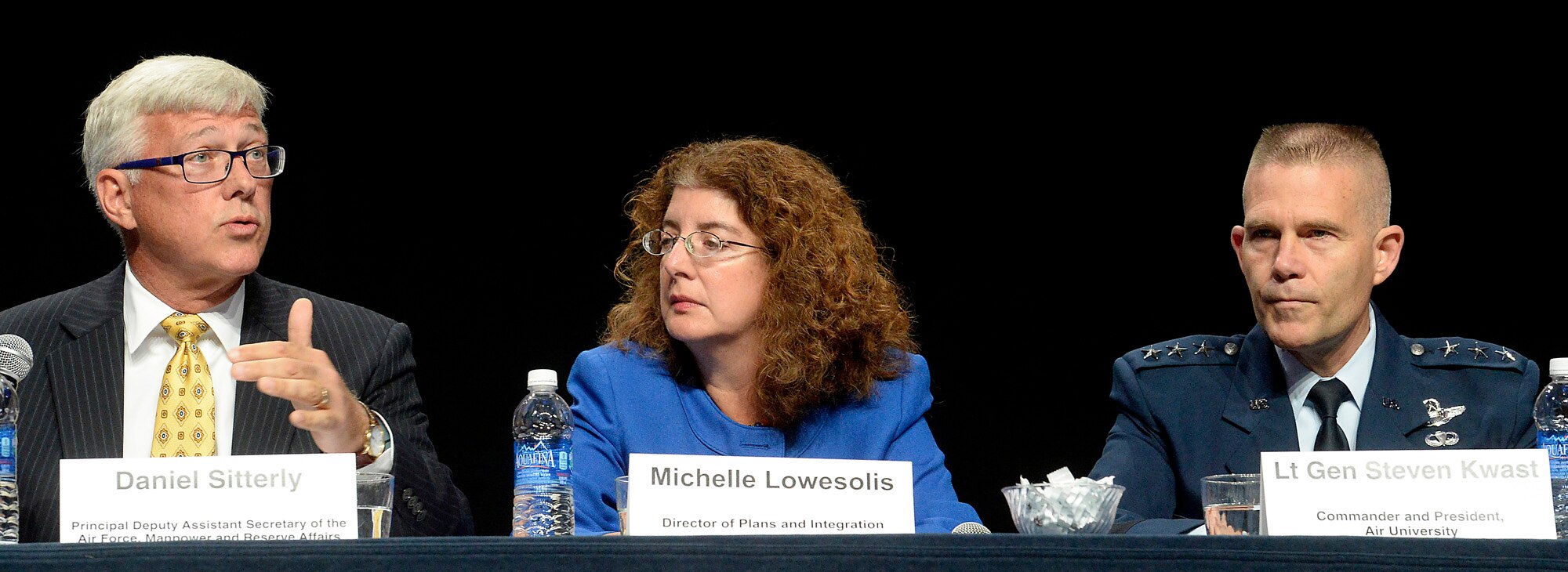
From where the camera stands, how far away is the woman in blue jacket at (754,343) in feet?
8.04

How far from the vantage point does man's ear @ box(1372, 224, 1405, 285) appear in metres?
2.49

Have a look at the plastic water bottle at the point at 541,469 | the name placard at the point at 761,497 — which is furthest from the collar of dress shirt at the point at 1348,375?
the plastic water bottle at the point at 541,469

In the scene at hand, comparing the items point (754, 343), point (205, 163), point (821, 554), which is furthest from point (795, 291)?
point (821, 554)

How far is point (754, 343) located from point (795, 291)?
4.7 inches

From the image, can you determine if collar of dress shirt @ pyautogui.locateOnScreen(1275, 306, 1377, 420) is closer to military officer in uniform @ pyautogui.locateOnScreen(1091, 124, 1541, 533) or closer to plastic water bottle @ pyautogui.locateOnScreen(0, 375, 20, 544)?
military officer in uniform @ pyautogui.locateOnScreen(1091, 124, 1541, 533)

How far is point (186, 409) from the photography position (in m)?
2.33

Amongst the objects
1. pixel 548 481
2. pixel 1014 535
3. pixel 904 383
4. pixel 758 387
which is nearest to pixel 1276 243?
pixel 904 383

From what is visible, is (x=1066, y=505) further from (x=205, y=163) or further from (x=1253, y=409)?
(x=205, y=163)

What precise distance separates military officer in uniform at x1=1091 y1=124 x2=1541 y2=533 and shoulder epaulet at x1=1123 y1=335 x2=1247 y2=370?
0.05 feet

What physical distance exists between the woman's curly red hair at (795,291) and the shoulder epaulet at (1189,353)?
0.43 m

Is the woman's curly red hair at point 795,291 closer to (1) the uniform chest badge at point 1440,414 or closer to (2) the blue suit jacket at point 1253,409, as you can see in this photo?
(2) the blue suit jacket at point 1253,409

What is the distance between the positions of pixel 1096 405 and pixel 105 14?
106 inches

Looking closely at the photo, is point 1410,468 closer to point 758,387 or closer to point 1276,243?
point 1276,243

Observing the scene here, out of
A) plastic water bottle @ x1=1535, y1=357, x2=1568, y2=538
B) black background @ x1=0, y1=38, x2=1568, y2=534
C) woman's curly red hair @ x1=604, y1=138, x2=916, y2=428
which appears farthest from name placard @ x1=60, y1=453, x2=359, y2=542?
black background @ x1=0, y1=38, x2=1568, y2=534
